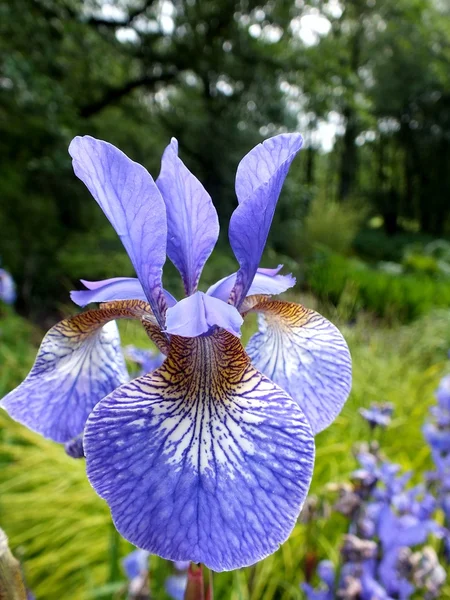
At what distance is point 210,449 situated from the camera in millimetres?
414

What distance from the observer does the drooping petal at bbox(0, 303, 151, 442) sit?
535 mm

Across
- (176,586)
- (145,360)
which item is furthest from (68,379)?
(145,360)

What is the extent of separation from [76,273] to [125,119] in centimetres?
233

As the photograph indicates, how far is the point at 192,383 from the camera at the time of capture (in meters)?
0.46

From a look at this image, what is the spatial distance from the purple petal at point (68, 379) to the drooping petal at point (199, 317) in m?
0.14

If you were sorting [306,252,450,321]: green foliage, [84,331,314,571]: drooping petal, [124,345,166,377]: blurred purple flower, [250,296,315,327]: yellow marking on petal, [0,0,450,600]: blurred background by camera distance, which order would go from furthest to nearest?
[306,252,450,321]: green foliage
[0,0,450,600]: blurred background
[124,345,166,377]: blurred purple flower
[250,296,315,327]: yellow marking on petal
[84,331,314,571]: drooping petal

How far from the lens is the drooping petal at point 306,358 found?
544 mm

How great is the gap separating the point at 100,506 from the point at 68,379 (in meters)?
1.55

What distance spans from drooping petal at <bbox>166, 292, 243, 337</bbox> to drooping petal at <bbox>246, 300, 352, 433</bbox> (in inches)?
5.4

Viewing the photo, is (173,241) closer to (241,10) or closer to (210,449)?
(210,449)

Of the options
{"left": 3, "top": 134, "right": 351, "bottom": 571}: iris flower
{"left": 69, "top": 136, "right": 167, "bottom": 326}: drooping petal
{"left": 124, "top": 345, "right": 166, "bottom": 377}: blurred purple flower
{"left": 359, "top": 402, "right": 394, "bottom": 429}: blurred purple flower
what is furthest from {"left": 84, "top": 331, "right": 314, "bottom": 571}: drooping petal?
{"left": 359, "top": 402, "right": 394, "bottom": 429}: blurred purple flower

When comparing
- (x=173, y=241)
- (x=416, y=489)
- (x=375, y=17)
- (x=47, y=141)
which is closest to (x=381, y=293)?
(x=375, y=17)

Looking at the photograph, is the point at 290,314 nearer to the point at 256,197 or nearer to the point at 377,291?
the point at 256,197

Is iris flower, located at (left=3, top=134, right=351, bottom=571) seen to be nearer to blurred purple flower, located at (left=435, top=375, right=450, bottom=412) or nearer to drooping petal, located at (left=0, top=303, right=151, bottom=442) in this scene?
drooping petal, located at (left=0, top=303, right=151, bottom=442)
